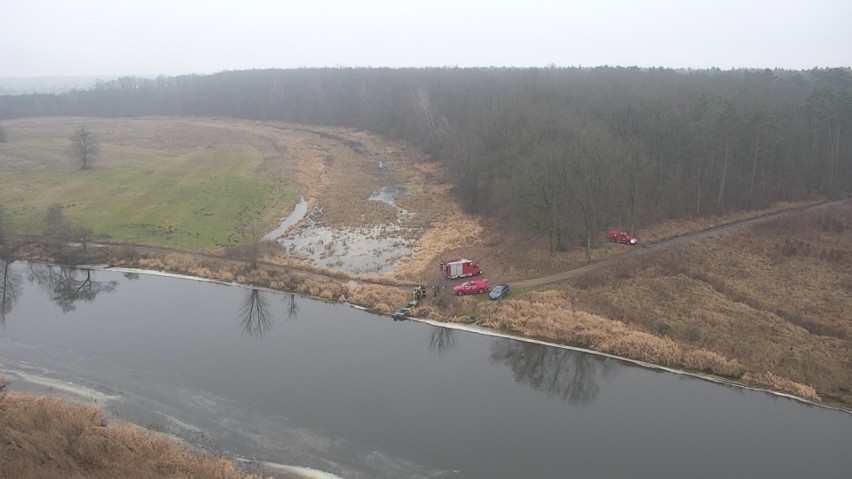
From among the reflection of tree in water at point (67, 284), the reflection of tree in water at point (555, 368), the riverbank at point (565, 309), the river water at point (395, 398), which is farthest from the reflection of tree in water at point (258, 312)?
the reflection of tree in water at point (555, 368)

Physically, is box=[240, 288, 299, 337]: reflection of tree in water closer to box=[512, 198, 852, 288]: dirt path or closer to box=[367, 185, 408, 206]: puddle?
box=[512, 198, 852, 288]: dirt path

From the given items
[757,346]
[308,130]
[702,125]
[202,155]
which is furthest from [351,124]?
[757,346]

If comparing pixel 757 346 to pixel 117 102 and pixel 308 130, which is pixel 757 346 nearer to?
pixel 308 130

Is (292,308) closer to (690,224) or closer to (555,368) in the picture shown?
(555,368)

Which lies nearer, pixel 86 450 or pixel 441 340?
pixel 86 450

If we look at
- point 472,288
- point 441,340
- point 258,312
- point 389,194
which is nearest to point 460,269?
point 472,288

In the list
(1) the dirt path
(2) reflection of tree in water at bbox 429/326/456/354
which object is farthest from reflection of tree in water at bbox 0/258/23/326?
(1) the dirt path
